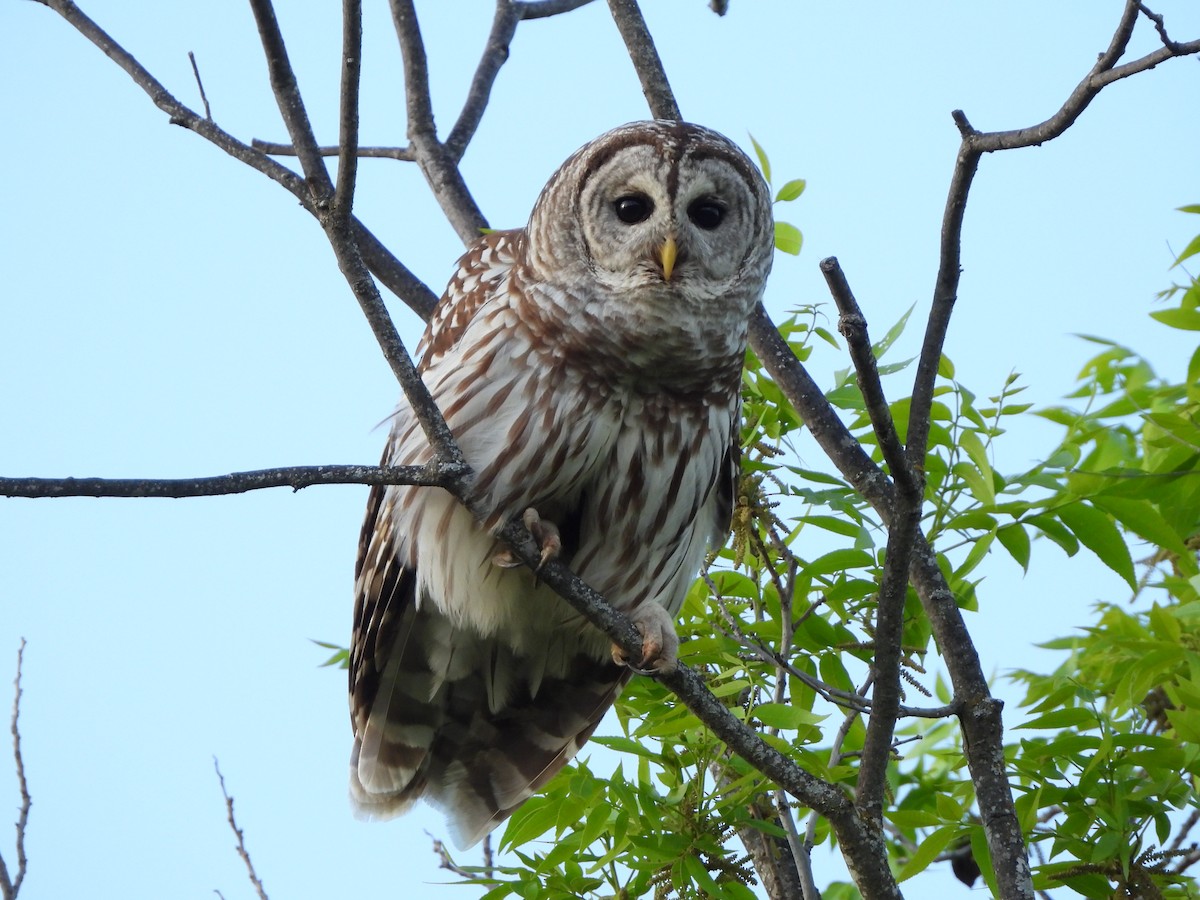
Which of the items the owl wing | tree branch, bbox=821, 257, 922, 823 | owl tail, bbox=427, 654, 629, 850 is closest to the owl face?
the owl wing

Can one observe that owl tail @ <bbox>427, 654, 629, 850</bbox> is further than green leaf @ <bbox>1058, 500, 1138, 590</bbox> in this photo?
Yes

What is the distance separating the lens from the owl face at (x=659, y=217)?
329 cm

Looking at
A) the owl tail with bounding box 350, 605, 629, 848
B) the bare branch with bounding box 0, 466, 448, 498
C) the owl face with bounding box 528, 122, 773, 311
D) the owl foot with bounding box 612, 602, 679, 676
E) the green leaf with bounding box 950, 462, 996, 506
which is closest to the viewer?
the bare branch with bounding box 0, 466, 448, 498

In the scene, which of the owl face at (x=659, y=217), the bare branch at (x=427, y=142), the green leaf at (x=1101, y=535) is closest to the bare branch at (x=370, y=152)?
the bare branch at (x=427, y=142)

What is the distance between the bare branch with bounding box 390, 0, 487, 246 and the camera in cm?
464

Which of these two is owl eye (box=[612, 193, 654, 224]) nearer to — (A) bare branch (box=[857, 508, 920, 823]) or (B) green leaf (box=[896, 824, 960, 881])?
(A) bare branch (box=[857, 508, 920, 823])

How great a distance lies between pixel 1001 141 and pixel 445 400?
1408mm

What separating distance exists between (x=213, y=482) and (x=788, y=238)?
6.72 ft

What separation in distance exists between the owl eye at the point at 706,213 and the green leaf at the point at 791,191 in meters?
0.24

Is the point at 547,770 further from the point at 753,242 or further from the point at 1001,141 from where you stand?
the point at 1001,141

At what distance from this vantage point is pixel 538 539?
120 inches

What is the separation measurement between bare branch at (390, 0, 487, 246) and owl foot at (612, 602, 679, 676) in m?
1.74

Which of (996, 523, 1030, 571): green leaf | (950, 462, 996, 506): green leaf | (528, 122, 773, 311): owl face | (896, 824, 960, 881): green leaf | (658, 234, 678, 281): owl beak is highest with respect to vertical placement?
(528, 122, 773, 311): owl face

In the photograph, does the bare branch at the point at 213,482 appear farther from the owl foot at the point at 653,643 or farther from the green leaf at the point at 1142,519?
the green leaf at the point at 1142,519
